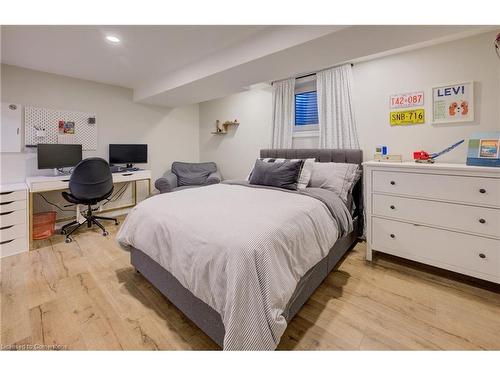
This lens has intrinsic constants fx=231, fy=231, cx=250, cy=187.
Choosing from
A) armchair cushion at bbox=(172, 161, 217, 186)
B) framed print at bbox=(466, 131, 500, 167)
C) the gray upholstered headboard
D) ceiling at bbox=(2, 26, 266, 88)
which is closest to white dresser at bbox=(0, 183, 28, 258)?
ceiling at bbox=(2, 26, 266, 88)

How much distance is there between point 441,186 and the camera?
192 cm

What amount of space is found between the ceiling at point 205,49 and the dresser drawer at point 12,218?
1.75 metres

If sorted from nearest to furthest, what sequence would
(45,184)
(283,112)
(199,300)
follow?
(199,300) → (45,184) → (283,112)

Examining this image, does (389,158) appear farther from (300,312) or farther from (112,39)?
(112,39)

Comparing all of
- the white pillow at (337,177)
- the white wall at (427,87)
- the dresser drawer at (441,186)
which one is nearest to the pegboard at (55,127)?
the white pillow at (337,177)

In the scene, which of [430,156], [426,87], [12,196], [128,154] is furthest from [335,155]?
[12,196]

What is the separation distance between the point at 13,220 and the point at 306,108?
382 centimetres

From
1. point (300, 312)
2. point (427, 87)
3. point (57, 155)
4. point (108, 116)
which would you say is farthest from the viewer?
point (108, 116)

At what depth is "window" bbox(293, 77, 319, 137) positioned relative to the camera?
3280 mm

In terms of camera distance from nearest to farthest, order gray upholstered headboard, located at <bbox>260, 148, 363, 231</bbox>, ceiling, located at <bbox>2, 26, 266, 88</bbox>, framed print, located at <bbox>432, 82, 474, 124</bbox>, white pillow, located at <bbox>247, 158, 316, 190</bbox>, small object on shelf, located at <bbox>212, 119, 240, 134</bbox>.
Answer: ceiling, located at <bbox>2, 26, 266, 88</bbox> < framed print, located at <bbox>432, 82, 474, 124</bbox> < white pillow, located at <bbox>247, 158, 316, 190</bbox> < gray upholstered headboard, located at <bbox>260, 148, 363, 231</bbox> < small object on shelf, located at <bbox>212, 119, 240, 134</bbox>

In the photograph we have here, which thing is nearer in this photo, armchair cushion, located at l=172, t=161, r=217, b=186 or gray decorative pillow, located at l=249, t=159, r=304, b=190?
gray decorative pillow, located at l=249, t=159, r=304, b=190

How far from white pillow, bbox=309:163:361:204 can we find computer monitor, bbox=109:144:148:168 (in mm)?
2996

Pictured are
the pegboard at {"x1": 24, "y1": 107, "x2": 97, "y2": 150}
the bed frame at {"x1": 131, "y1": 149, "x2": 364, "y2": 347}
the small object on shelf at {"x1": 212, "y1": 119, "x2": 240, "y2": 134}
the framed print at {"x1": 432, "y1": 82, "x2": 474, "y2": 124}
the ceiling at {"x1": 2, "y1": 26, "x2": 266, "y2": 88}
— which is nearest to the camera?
the bed frame at {"x1": 131, "y1": 149, "x2": 364, "y2": 347}

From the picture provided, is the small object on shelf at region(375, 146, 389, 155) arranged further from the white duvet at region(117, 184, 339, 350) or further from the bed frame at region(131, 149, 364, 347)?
the white duvet at region(117, 184, 339, 350)
